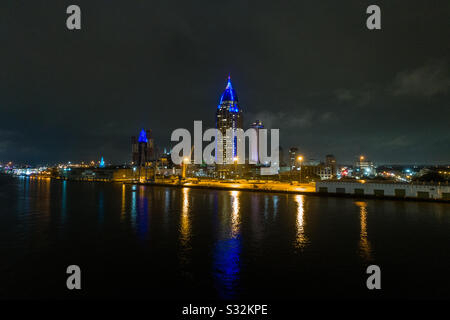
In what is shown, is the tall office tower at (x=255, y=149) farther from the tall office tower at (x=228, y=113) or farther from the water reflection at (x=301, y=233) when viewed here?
the water reflection at (x=301, y=233)

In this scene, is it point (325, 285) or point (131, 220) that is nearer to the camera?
point (325, 285)

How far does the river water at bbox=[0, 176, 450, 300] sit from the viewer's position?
8336 millimetres

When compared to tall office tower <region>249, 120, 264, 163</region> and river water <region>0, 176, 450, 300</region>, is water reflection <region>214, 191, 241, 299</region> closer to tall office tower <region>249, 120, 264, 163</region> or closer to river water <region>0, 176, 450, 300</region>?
river water <region>0, 176, 450, 300</region>

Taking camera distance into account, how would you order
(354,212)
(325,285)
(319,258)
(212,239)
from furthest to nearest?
(354,212)
(212,239)
(319,258)
(325,285)

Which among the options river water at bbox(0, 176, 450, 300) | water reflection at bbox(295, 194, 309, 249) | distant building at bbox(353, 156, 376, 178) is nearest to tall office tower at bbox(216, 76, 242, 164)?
distant building at bbox(353, 156, 376, 178)

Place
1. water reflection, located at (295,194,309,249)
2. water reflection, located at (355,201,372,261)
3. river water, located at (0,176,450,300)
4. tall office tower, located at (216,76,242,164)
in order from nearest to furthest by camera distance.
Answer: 1. river water, located at (0,176,450,300)
2. water reflection, located at (355,201,372,261)
3. water reflection, located at (295,194,309,249)
4. tall office tower, located at (216,76,242,164)

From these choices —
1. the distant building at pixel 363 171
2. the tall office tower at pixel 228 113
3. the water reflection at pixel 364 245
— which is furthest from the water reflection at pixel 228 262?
the tall office tower at pixel 228 113

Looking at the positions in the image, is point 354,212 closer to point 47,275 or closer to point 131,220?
point 131,220

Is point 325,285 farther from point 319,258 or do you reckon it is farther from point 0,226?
point 0,226

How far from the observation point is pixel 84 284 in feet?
28.8

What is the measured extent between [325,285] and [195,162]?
153486 mm

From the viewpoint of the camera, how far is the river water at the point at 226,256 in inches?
328
